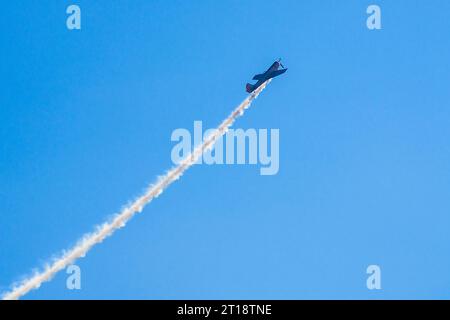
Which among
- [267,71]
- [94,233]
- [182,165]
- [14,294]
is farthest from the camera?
[267,71]

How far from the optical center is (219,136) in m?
97.7
